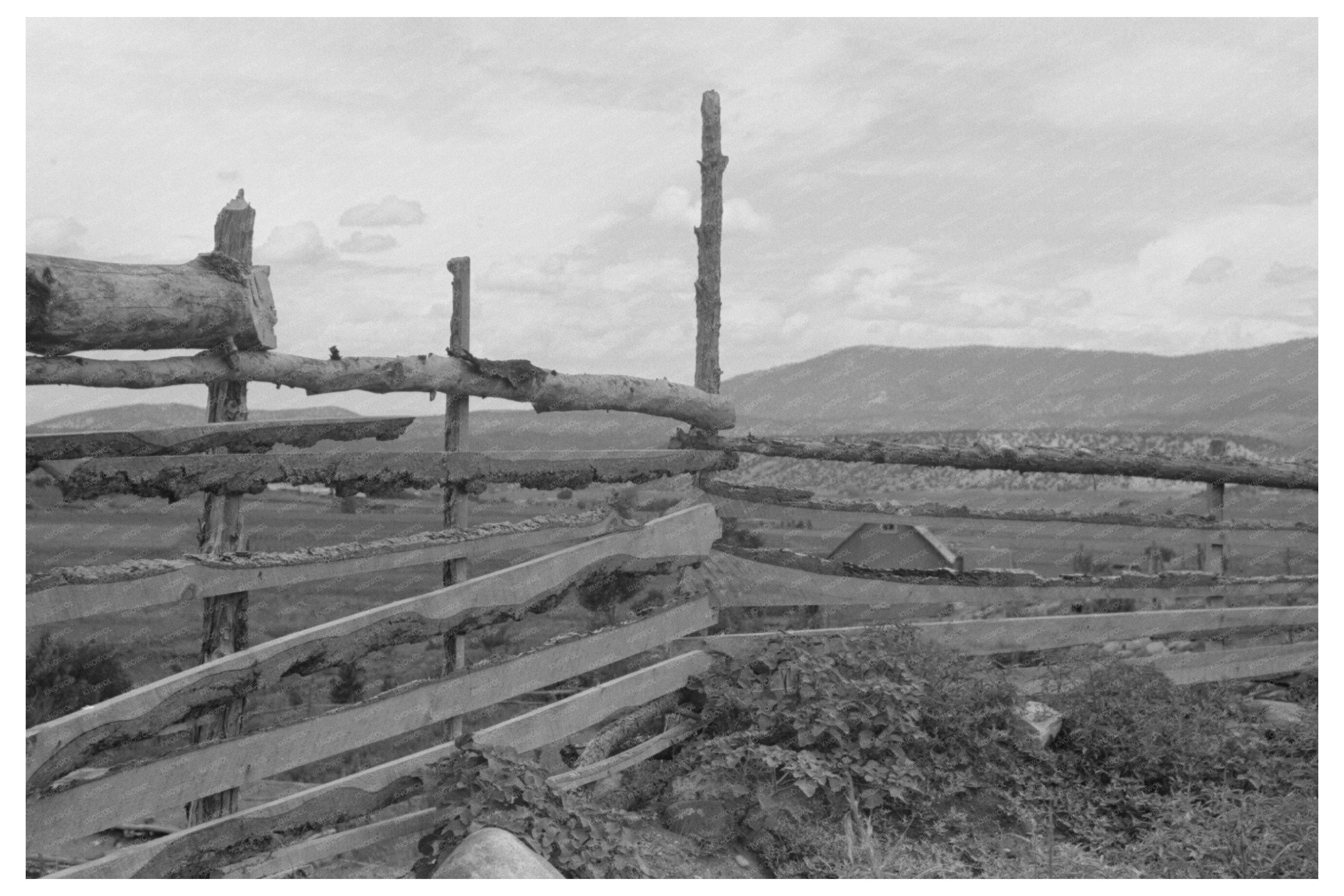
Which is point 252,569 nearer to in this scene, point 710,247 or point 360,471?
point 360,471

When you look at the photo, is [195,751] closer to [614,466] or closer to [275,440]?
[275,440]

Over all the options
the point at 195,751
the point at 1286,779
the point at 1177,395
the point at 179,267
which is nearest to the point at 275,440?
the point at 179,267

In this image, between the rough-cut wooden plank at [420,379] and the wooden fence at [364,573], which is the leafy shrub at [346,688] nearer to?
the wooden fence at [364,573]

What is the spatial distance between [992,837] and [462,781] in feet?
7.71

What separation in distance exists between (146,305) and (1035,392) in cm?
7489

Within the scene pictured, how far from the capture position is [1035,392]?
242 ft

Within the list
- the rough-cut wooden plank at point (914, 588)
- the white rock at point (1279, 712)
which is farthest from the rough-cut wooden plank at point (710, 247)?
the white rock at point (1279, 712)

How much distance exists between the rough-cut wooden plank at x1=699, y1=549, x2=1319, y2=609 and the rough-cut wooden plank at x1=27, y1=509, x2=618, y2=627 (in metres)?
1.13

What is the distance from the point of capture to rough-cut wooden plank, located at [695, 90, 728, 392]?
610 cm

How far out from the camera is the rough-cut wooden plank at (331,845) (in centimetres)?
389

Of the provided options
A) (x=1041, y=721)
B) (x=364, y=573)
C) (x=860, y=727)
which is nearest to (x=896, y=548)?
(x=1041, y=721)

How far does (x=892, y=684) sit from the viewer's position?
5312 millimetres

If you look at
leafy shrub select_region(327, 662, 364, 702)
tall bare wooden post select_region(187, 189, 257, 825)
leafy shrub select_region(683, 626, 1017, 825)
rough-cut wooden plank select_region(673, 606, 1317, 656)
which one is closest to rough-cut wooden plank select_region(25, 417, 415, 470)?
tall bare wooden post select_region(187, 189, 257, 825)

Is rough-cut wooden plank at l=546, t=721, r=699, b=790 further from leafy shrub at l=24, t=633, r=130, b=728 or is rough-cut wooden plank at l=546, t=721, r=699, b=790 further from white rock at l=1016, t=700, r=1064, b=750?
leafy shrub at l=24, t=633, r=130, b=728
